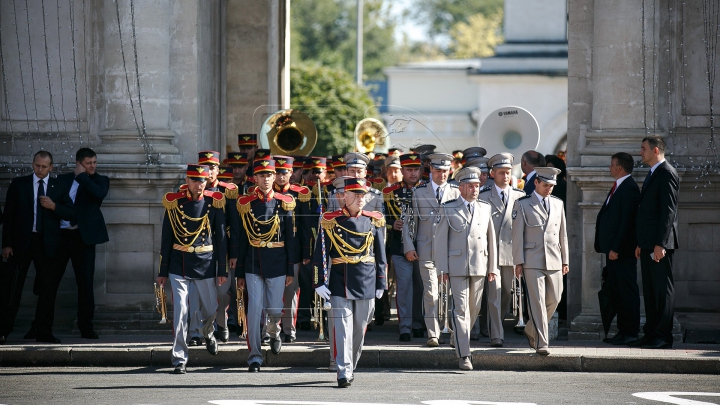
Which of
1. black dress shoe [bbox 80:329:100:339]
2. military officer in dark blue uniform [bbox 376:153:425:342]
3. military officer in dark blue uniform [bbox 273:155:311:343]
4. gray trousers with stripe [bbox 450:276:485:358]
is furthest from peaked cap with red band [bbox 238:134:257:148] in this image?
gray trousers with stripe [bbox 450:276:485:358]

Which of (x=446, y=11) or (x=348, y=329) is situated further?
(x=446, y=11)

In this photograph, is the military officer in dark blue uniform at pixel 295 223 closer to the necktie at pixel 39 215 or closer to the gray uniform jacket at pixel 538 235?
the gray uniform jacket at pixel 538 235

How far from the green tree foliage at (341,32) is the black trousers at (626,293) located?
61.9m

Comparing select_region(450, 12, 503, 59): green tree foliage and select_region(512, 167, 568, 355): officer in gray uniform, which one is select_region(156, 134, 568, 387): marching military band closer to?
select_region(512, 167, 568, 355): officer in gray uniform

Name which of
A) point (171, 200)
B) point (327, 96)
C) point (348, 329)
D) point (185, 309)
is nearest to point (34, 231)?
point (171, 200)

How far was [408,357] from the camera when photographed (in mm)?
13234

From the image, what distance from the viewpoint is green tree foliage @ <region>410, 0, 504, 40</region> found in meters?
82.9

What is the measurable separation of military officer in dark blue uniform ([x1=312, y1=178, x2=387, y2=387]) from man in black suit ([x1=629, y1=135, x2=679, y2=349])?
315 cm

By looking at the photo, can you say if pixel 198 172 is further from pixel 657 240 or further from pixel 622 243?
pixel 657 240

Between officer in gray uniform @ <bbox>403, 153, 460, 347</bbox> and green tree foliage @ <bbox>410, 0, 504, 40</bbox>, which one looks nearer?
officer in gray uniform @ <bbox>403, 153, 460, 347</bbox>

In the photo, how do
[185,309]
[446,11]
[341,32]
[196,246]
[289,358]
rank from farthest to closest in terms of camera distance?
[446,11], [341,32], [289,358], [196,246], [185,309]

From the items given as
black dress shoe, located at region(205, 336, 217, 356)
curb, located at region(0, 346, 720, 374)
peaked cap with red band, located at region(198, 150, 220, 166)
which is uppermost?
peaked cap with red band, located at region(198, 150, 220, 166)

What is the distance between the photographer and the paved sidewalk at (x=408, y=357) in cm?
1280

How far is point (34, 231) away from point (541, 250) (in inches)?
229
